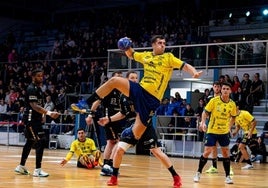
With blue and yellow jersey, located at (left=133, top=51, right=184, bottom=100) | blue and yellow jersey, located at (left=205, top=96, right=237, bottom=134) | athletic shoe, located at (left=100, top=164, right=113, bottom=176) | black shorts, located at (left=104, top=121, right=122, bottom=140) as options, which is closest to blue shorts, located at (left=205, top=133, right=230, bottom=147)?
blue and yellow jersey, located at (left=205, top=96, right=237, bottom=134)

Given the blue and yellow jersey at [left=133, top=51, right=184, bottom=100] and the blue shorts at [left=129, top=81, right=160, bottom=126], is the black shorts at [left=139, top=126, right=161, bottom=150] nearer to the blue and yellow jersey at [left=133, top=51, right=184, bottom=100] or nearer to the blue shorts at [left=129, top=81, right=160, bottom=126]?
the blue shorts at [left=129, top=81, right=160, bottom=126]

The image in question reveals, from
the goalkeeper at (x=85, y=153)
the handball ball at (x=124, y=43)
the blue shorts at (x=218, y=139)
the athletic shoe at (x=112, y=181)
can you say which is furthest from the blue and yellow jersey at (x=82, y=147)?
the handball ball at (x=124, y=43)

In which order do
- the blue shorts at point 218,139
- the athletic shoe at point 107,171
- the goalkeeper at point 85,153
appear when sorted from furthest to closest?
the goalkeeper at point 85,153
the blue shorts at point 218,139
the athletic shoe at point 107,171

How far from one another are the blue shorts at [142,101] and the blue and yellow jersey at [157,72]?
95 mm

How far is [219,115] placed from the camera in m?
12.0

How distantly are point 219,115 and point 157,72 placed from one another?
9.40ft

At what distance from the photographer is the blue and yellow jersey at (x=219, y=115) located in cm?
1195

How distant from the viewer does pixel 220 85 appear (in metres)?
12.4

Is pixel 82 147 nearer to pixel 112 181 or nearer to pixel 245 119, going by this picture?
pixel 112 181

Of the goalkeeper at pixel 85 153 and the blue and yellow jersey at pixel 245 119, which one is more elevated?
the blue and yellow jersey at pixel 245 119

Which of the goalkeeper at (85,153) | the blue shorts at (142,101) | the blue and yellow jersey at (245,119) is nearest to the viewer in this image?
the blue shorts at (142,101)

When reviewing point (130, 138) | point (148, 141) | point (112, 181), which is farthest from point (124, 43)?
point (112, 181)

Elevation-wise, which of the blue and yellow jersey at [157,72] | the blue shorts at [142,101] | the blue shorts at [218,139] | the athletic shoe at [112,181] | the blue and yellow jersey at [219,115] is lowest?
the athletic shoe at [112,181]

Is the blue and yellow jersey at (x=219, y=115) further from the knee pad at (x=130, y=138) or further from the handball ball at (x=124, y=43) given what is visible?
the handball ball at (x=124, y=43)
